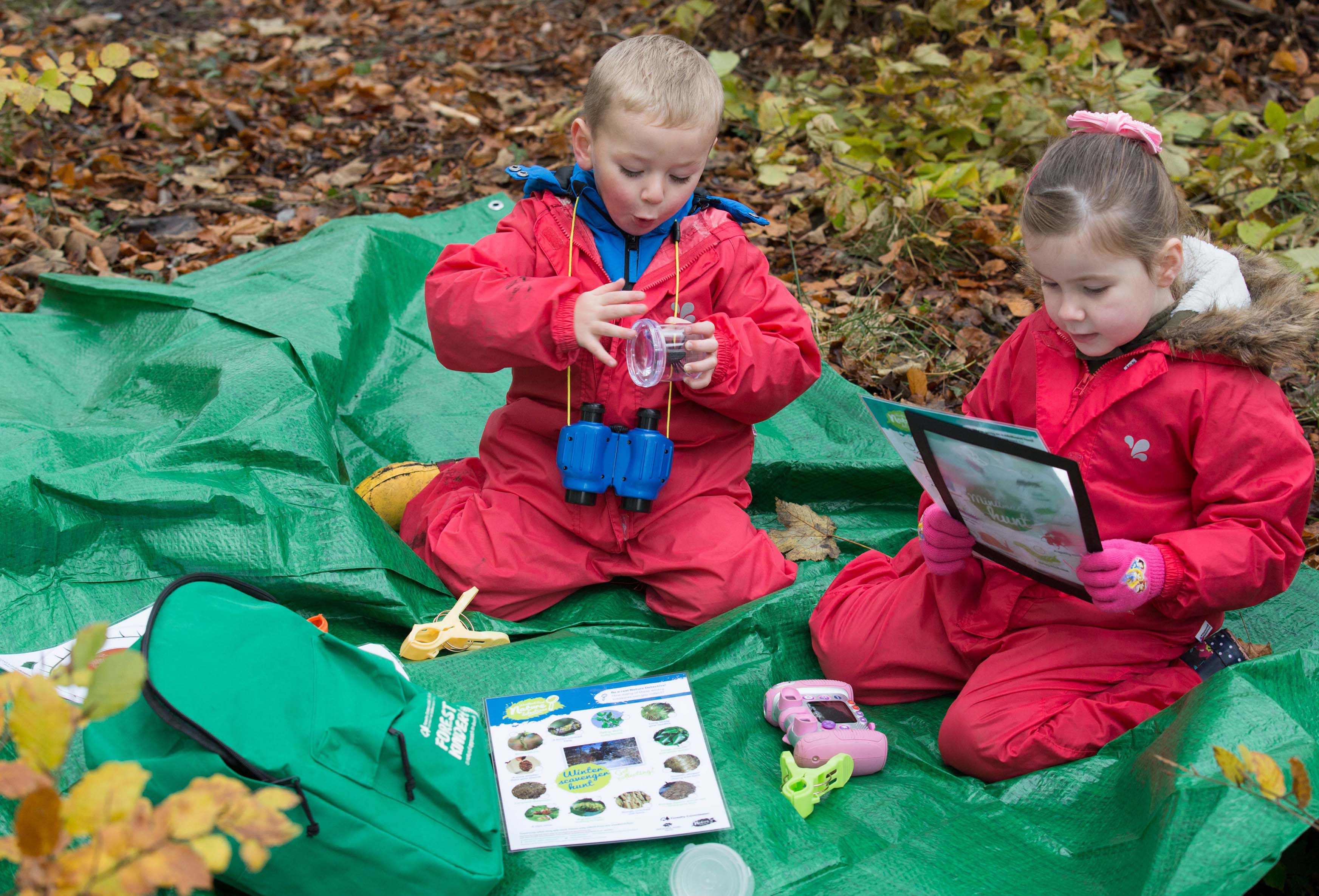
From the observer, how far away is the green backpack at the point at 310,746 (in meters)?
1.60

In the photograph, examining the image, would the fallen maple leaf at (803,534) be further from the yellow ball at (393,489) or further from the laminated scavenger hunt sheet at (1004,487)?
the yellow ball at (393,489)

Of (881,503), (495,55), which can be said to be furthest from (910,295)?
(495,55)

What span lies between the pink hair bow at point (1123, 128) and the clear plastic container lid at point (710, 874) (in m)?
1.51

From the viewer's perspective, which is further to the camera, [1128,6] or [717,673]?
[1128,6]

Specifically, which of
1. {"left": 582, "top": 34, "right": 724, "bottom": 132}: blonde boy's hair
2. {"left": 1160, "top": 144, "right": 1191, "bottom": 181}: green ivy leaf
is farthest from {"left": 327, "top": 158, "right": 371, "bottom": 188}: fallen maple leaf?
{"left": 1160, "top": 144, "right": 1191, "bottom": 181}: green ivy leaf

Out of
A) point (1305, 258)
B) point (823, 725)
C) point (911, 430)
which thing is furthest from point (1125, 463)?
point (1305, 258)

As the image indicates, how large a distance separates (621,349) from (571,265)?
0.77ft

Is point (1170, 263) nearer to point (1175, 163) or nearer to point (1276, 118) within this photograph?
point (1175, 163)

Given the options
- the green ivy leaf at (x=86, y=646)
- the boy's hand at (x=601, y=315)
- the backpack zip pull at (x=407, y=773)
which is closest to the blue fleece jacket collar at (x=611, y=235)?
the boy's hand at (x=601, y=315)

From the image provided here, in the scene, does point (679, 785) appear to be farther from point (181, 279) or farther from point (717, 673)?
point (181, 279)

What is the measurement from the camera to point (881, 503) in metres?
3.13

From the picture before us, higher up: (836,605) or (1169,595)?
(1169,595)

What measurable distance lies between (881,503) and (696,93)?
133 cm

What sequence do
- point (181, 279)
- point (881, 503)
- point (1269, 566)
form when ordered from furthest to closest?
point (181, 279) → point (881, 503) → point (1269, 566)
